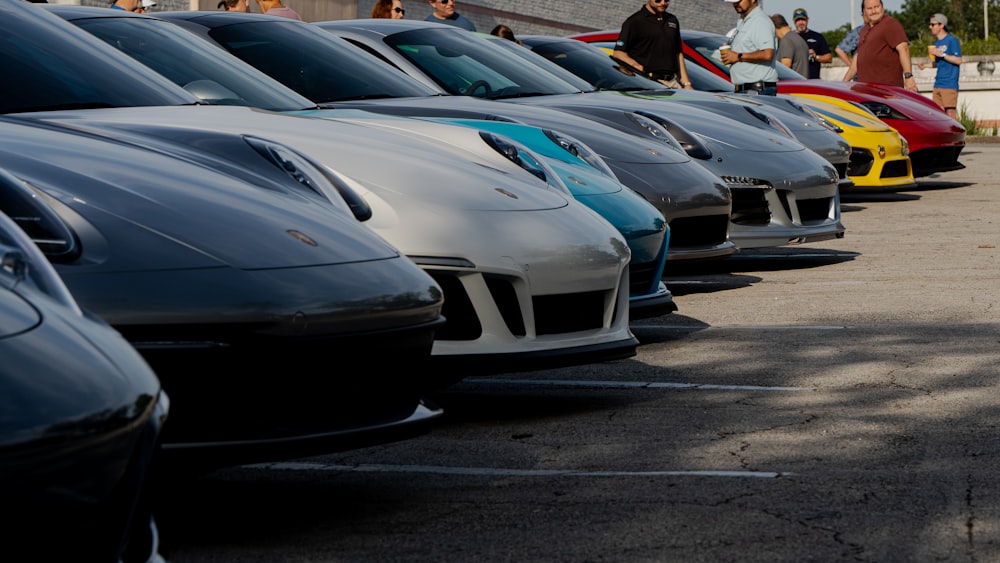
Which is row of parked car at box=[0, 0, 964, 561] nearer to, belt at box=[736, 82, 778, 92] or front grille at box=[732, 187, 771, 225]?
front grille at box=[732, 187, 771, 225]

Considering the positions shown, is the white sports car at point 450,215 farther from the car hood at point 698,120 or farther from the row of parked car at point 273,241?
the car hood at point 698,120

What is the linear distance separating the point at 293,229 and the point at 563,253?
1432mm

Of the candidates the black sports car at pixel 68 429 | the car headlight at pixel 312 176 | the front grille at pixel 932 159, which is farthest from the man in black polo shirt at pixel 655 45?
the black sports car at pixel 68 429

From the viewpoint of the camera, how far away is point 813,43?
61.6ft

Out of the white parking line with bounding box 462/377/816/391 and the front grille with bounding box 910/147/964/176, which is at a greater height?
the white parking line with bounding box 462/377/816/391

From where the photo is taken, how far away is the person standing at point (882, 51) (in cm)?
1664

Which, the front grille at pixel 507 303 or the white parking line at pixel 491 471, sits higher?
the front grille at pixel 507 303

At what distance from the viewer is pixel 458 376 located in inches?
190

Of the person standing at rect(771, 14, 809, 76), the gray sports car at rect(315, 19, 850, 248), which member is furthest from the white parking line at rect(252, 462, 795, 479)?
the person standing at rect(771, 14, 809, 76)

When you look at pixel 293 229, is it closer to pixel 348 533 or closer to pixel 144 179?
pixel 144 179

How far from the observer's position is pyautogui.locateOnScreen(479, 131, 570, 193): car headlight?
18.5 ft

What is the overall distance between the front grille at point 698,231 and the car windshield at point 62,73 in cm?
294

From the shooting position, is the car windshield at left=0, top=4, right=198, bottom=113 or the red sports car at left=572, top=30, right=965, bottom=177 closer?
the car windshield at left=0, top=4, right=198, bottom=113

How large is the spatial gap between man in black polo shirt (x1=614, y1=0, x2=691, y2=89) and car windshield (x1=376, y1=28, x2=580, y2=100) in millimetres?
3870
